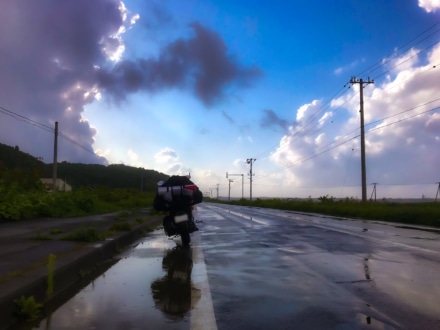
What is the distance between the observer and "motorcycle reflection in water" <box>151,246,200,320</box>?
18.3 ft

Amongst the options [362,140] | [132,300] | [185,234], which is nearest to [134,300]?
[132,300]

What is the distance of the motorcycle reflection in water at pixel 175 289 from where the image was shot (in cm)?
556

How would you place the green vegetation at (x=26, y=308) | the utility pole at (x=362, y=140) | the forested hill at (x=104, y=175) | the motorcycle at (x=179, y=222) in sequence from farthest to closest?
the forested hill at (x=104, y=175)
the utility pole at (x=362, y=140)
the motorcycle at (x=179, y=222)
the green vegetation at (x=26, y=308)

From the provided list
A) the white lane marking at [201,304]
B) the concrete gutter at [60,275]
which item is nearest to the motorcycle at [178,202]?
the concrete gutter at [60,275]

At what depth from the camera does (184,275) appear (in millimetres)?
7863

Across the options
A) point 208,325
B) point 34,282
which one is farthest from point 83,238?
point 208,325

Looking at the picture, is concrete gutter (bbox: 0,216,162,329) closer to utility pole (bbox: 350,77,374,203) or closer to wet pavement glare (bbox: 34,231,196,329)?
wet pavement glare (bbox: 34,231,196,329)

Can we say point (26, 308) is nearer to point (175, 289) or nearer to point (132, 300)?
point (132, 300)

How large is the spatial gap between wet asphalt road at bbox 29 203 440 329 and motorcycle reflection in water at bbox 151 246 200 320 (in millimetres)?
14

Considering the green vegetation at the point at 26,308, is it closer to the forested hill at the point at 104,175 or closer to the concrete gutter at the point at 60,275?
the concrete gutter at the point at 60,275

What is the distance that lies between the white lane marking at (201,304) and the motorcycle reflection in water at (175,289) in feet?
0.25

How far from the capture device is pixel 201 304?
5.73 metres

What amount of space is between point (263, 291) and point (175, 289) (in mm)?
1375

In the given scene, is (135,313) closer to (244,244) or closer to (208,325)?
(208,325)
